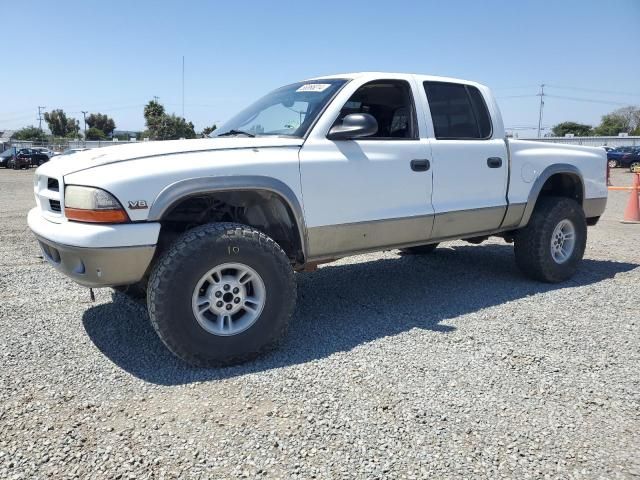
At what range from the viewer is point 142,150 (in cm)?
341

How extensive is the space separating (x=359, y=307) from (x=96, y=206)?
2.46 m

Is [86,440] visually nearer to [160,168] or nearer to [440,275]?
[160,168]

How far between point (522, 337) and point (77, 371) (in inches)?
122

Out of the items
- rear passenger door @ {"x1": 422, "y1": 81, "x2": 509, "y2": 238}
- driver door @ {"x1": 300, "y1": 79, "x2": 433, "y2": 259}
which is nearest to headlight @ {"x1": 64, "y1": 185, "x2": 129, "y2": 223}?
driver door @ {"x1": 300, "y1": 79, "x2": 433, "y2": 259}

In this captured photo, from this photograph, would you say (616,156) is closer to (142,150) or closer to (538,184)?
(538,184)

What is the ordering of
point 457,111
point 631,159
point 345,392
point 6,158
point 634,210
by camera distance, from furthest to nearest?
point 6,158 < point 631,159 < point 634,210 < point 457,111 < point 345,392

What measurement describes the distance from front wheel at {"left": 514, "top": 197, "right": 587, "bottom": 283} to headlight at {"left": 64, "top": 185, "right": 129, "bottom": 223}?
408 cm

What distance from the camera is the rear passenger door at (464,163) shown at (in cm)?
457

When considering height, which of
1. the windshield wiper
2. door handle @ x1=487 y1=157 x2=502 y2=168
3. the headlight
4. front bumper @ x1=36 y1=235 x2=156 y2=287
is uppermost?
the windshield wiper

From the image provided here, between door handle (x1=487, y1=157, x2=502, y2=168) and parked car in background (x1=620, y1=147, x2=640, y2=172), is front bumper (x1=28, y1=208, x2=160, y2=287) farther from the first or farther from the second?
parked car in background (x1=620, y1=147, x2=640, y2=172)

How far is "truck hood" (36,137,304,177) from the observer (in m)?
3.30

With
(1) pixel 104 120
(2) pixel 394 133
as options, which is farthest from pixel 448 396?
(1) pixel 104 120

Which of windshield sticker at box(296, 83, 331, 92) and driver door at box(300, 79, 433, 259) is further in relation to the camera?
windshield sticker at box(296, 83, 331, 92)

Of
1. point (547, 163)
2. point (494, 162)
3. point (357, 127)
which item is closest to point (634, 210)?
point (547, 163)
